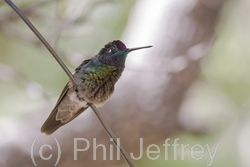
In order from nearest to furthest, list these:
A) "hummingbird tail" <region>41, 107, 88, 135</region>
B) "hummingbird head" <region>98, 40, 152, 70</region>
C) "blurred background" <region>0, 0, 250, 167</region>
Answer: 1. "hummingbird head" <region>98, 40, 152, 70</region>
2. "hummingbird tail" <region>41, 107, 88, 135</region>
3. "blurred background" <region>0, 0, 250, 167</region>

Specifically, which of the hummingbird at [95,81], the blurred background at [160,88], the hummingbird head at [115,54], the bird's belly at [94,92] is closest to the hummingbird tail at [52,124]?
the hummingbird at [95,81]

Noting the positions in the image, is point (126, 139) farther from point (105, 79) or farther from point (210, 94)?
point (105, 79)

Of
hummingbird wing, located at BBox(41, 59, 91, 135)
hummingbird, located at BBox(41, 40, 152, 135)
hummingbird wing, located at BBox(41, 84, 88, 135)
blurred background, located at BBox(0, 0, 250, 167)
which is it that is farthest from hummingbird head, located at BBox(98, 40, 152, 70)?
blurred background, located at BBox(0, 0, 250, 167)

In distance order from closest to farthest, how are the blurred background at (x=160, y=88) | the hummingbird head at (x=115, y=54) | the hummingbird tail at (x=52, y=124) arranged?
1. the hummingbird head at (x=115, y=54)
2. the hummingbird tail at (x=52, y=124)
3. the blurred background at (x=160, y=88)

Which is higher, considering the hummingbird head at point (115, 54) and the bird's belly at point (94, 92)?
the hummingbird head at point (115, 54)

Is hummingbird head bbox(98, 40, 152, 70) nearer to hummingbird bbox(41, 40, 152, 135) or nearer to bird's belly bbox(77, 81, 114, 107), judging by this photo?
hummingbird bbox(41, 40, 152, 135)

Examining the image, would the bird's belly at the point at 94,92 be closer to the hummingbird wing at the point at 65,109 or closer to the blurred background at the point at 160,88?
the hummingbird wing at the point at 65,109

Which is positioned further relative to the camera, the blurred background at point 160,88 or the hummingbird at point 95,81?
the blurred background at point 160,88
